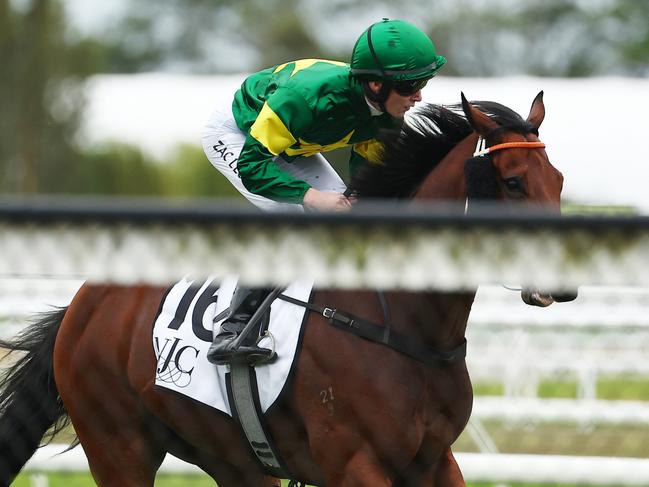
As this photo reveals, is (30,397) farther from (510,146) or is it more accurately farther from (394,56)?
(510,146)

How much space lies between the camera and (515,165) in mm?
2896

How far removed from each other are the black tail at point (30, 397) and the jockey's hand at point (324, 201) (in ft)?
3.41

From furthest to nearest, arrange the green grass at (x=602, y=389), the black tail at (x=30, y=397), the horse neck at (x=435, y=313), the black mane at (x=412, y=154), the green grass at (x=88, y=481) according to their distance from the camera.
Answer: the green grass at (x=602, y=389) < the green grass at (x=88, y=481) < the black tail at (x=30, y=397) < the black mane at (x=412, y=154) < the horse neck at (x=435, y=313)

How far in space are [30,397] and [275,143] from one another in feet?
4.09

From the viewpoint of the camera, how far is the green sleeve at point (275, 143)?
10.3ft

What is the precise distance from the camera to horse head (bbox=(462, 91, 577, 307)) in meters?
2.85

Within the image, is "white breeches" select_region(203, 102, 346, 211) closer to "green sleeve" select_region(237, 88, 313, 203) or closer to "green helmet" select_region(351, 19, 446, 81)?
"green sleeve" select_region(237, 88, 313, 203)

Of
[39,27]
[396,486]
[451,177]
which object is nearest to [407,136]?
[451,177]

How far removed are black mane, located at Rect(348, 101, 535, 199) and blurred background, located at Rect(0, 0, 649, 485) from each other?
1.62 ft

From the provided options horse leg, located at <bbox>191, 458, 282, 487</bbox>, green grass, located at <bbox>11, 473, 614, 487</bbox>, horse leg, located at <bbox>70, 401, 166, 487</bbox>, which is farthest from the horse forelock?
green grass, located at <bbox>11, 473, 614, 487</bbox>

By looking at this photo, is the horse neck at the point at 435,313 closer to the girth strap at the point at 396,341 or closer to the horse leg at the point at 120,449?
the girth strap at the point at 396,341

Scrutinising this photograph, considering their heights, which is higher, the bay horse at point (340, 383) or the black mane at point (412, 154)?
the black mane at point (412, 154)

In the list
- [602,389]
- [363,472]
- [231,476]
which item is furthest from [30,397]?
[602,389]

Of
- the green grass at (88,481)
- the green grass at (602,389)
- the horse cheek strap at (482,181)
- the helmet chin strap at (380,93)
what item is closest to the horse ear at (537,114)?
the horse cheek strap at (482,181)
